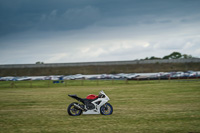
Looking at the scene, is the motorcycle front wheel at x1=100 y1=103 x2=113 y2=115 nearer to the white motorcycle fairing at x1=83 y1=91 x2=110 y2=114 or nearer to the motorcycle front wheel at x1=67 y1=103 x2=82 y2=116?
the white motorcycle fairing at x1=83 y1=91 x2=110 y2=114

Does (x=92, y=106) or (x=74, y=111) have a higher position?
(x=92, y=106)

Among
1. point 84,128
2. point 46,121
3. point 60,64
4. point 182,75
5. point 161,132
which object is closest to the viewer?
point 161,132

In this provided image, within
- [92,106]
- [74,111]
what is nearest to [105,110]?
[92,106]

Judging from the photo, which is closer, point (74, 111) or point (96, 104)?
point (96, 104)

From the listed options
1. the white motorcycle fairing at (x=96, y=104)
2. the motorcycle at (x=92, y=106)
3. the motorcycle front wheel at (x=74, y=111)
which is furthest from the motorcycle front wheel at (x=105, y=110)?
the motorcycle front wheel at (x=74, y=111)

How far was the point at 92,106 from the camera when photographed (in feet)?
45.9

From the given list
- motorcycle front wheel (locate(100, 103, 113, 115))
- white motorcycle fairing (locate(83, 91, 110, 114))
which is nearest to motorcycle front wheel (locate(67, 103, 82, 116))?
white motorcycle fairing (locate(83, 91, 110, 114))

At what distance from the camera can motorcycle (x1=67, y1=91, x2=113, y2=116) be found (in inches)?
547

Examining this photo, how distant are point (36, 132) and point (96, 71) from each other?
345 feet

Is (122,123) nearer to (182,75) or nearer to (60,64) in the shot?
(182,75)

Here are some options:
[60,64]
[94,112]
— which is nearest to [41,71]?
[60,64]

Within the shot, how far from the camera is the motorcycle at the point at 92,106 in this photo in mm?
13891

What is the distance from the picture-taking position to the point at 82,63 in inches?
4921

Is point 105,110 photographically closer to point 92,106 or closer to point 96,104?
point 96,104
